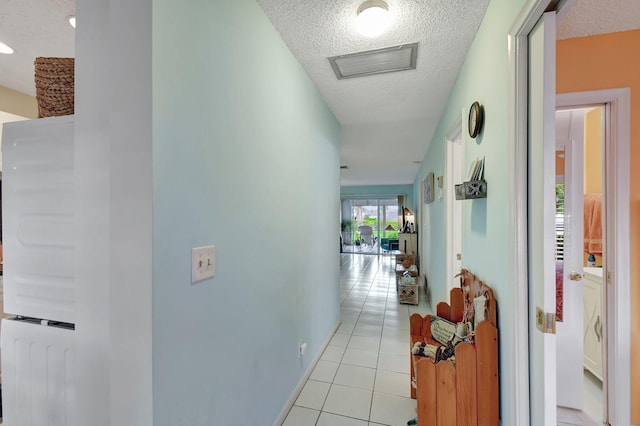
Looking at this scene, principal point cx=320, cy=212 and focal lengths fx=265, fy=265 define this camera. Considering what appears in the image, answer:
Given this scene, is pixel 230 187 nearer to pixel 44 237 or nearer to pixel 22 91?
pixel 44 237

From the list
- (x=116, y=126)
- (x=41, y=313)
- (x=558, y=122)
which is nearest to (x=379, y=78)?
(x=558, y=122)

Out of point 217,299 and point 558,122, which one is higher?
point 558,122

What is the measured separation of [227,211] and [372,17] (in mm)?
1261

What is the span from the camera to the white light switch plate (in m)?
0.95

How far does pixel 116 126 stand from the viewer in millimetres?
834

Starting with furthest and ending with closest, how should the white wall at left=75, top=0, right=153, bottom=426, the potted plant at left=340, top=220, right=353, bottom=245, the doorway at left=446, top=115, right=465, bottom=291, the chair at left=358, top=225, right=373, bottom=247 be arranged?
the potted plant at left=340, top=220, right=353, bottom=245
the chair at left=358, top=225, right=373, bottom=247
the doorway at left=446, top=115, right=465, bottom=291
the white wall at left=75, top=0, right=153, bottom=426

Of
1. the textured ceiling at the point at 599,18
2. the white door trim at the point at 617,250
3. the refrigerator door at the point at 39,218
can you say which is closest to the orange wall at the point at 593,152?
the white door trim at the point at 617,250

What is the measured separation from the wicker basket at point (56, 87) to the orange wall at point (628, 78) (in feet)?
8.40

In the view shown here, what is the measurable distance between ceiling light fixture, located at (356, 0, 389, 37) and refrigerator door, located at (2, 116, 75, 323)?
4.66 ft

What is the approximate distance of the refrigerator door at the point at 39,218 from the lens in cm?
100

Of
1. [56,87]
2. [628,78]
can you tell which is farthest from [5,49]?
[628,78]

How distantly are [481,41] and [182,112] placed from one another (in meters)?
1.67

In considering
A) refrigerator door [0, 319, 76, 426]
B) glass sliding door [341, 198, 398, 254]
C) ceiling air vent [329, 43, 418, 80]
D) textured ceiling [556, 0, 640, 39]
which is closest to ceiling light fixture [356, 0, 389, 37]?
ceiling air vent [329, 43, 418, 80]

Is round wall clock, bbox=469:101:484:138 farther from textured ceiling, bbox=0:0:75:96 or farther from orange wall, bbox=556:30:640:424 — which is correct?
textured ceiling, bbox=0:0:75:96
